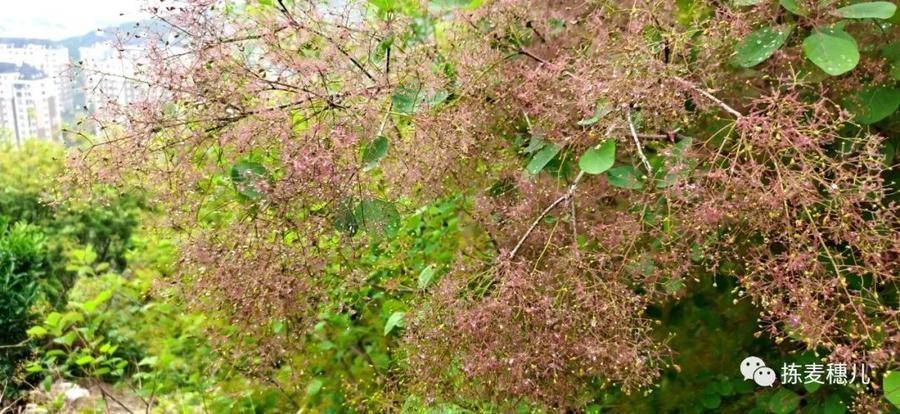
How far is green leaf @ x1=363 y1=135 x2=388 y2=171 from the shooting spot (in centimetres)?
115

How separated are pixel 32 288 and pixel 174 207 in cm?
294

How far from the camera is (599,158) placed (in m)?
1.07

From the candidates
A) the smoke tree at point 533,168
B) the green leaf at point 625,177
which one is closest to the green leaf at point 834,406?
the smoke tree at point 533,168

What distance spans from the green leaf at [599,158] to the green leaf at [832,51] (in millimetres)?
300

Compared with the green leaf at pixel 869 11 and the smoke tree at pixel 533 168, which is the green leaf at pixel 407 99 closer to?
the smoke tree at pixel 533 168

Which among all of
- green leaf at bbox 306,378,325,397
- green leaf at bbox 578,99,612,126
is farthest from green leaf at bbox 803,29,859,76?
green leaf at bbox 306,378,325,397

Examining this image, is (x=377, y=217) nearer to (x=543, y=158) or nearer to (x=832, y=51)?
(x=543, y=158)

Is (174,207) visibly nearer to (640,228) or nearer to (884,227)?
(640,228)

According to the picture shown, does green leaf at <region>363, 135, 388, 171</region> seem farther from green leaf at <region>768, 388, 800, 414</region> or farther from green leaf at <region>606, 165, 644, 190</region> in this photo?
green leaf at <region>768, 388, 800, 414</region>

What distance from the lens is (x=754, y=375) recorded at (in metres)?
1.51

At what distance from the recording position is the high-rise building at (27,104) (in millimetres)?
4375

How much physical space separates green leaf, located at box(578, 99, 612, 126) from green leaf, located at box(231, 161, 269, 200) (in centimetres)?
50

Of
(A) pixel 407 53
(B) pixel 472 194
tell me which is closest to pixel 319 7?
Result: (A) pixel 407 53

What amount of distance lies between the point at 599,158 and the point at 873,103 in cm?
46
